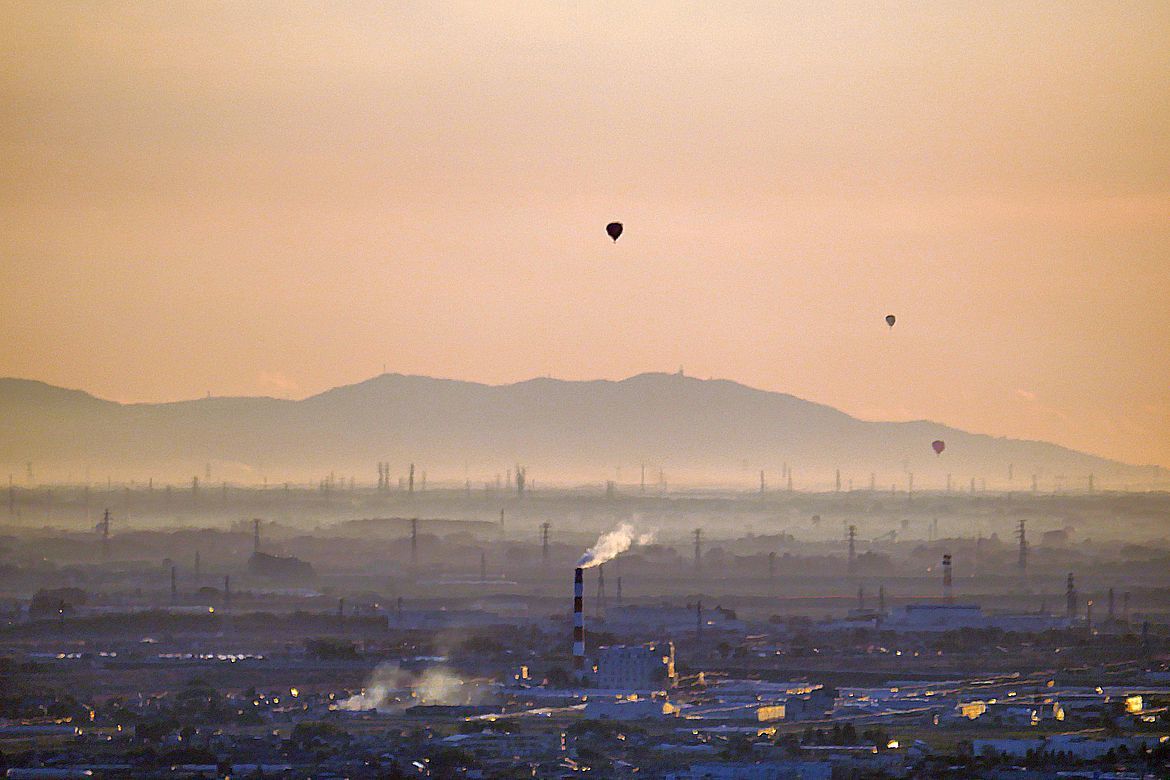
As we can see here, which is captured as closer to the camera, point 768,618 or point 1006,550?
point 768,618

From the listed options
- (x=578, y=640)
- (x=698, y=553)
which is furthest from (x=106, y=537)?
(x=578, y=640)

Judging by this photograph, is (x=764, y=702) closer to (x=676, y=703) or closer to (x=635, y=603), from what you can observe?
(x=676, y=703)

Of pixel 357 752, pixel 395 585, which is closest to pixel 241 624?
pixel 395 585

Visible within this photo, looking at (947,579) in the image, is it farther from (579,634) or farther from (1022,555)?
(579,634)

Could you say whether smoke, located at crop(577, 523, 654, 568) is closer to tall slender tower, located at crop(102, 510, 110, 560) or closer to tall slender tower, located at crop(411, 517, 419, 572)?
tall slender tower, located at crop(411, 517, 419, 572)

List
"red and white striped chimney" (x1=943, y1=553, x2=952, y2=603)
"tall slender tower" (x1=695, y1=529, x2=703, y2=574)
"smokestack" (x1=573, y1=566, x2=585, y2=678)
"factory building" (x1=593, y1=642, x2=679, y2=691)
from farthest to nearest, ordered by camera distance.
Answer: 1. "tall slender tower" (x1=695, y1=529, x2=703, y2=574)
2. "red and white striped chimney" (x1=943, y1=553, x2=952, y2=603)
3. "smokestack" (x1=573, y1=566, x2=585, y2=678)
4. "factory building" (x1=593, y1=642, x2=679, y2=691)

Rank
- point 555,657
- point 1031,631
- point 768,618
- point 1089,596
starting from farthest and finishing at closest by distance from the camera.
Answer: point 1089,596, point 768,618, point 1031,631, point 555,657

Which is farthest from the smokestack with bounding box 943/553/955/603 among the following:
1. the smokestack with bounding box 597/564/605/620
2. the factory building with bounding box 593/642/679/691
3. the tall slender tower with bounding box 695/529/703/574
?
the factory building with bounding box 593/642/679/691
